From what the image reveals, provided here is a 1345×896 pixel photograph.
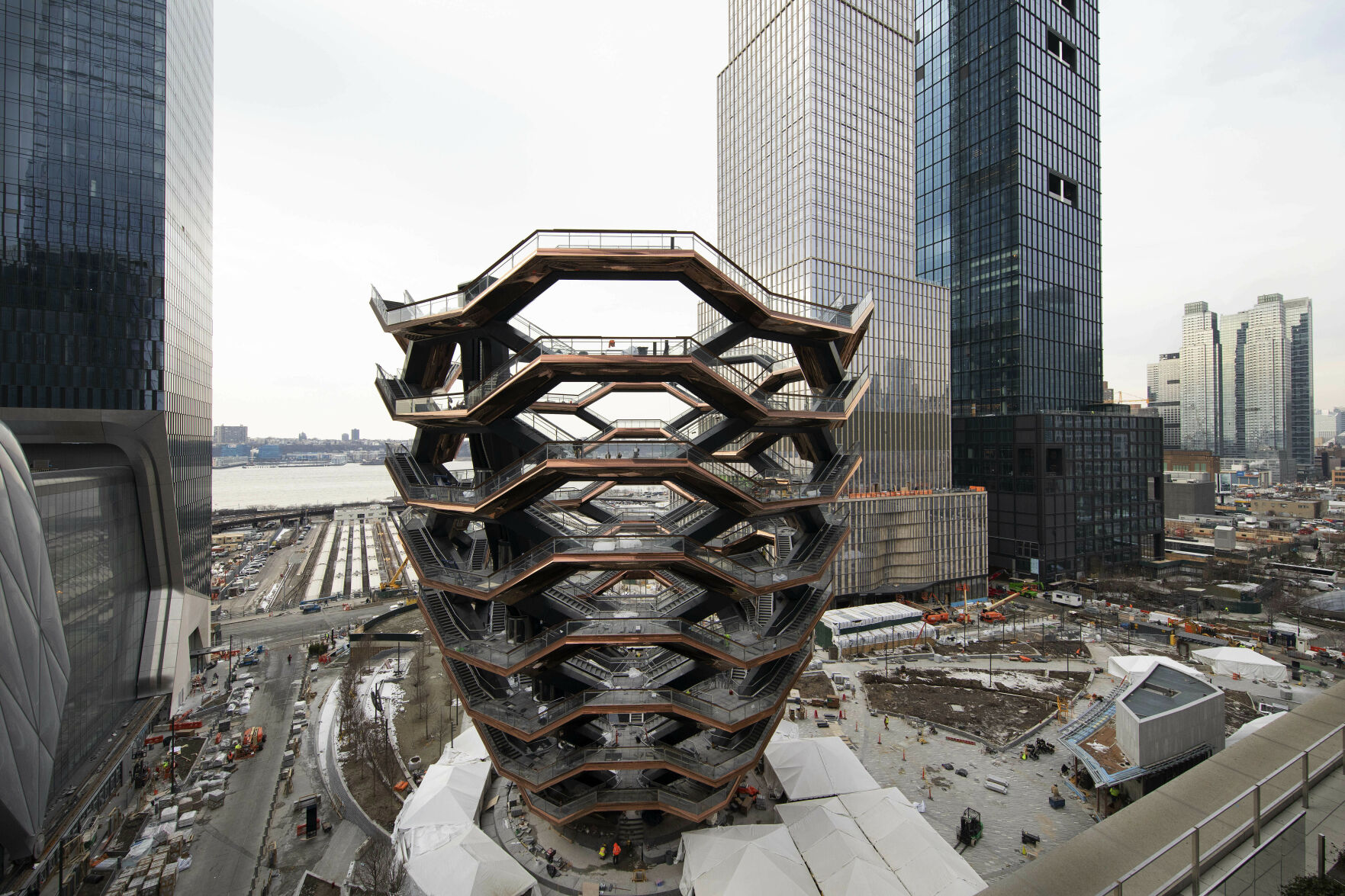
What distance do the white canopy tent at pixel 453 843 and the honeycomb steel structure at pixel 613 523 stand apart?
2109mm

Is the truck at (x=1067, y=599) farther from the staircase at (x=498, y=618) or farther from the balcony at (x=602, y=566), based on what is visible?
the staircase at (x=498, y=618)

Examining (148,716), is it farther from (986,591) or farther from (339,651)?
(986,591)

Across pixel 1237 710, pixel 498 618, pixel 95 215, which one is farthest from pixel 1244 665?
pixel 95 215

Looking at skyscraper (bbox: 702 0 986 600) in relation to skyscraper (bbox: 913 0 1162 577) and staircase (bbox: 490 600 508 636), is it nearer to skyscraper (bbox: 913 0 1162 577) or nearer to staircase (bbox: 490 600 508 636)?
skyscraper (bbox: 913 0 1162 577)

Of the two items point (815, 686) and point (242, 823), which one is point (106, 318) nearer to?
point (242, 823)

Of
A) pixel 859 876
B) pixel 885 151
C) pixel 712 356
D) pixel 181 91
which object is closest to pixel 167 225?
pixel 181 91

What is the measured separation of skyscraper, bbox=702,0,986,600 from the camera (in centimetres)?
6006

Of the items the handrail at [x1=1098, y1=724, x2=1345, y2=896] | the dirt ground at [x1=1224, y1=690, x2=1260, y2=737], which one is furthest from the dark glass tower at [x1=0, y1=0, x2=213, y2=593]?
the dirt ground at [x1=1224, y1=690, x2=1260, y2=737]

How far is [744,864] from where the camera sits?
18203mm

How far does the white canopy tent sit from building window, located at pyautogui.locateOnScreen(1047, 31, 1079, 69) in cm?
10647

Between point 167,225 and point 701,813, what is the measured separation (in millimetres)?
50737

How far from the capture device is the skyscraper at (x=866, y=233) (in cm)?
6006

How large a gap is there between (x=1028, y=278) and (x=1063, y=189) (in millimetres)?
15776

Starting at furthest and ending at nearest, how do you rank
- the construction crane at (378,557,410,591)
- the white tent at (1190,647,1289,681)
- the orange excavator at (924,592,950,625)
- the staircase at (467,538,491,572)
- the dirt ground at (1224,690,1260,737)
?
1. the construction crane at (378,557,410,591)
2. the orange excavator at (924,592,950,625)
3. the white tent at (1190,647,1289,681)
4. the dirt ground at (1224,690,1260,737)
5. the staircase at (467,538,491,572)
